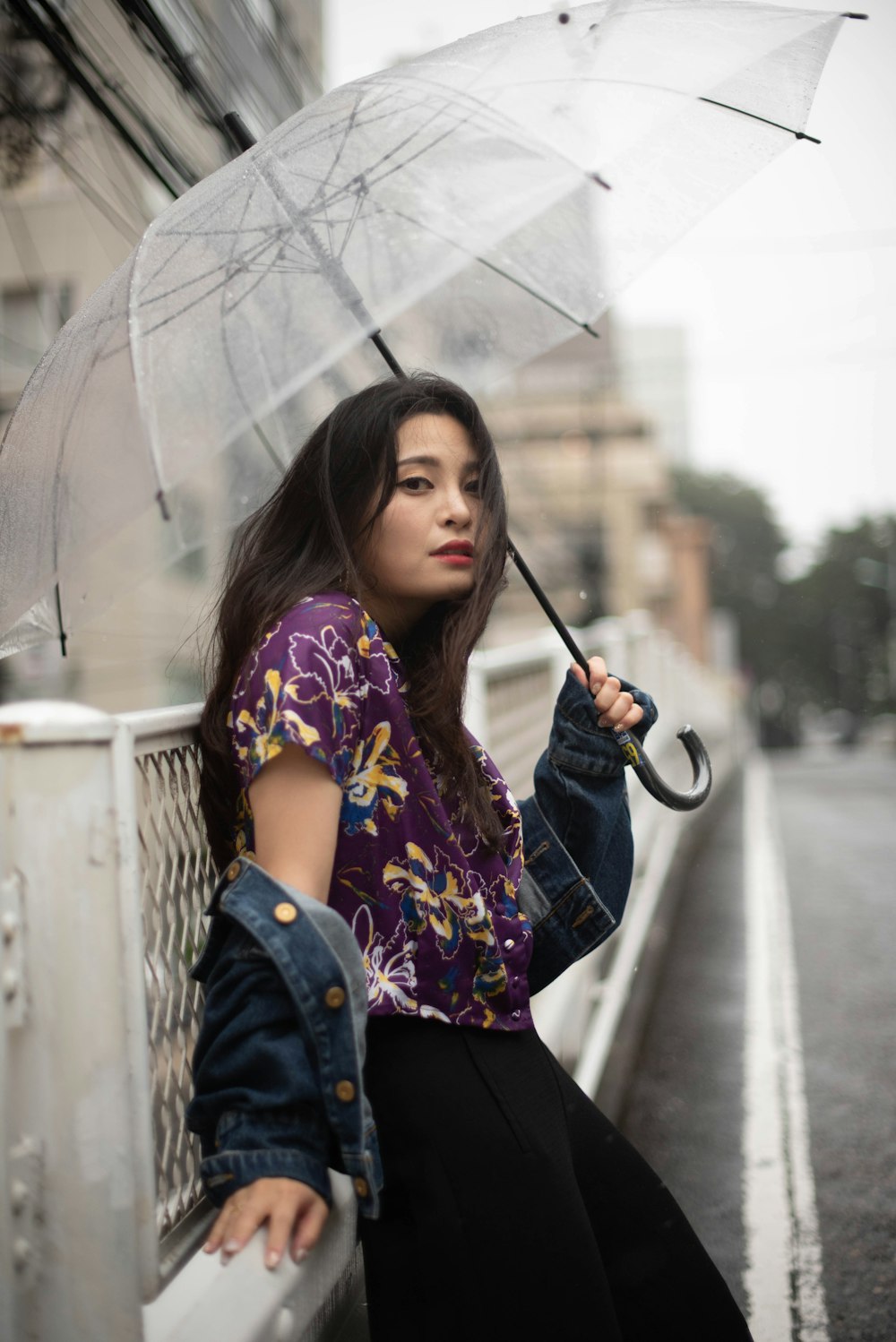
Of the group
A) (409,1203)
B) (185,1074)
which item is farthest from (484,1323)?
(185,1074)

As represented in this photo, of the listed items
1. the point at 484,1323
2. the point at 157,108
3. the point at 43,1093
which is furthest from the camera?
the point at 157,108

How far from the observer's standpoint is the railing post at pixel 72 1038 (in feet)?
4.33

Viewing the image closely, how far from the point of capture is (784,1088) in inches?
178

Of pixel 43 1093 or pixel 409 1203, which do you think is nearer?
pixel 43 1093

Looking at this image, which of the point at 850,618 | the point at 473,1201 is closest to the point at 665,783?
the point at 473,1201

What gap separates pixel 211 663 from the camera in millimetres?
2209

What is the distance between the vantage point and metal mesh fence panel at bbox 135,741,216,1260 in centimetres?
172

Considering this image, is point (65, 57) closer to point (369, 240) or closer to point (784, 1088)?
point (369, 240)

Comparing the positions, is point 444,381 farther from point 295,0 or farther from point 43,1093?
point 295,0

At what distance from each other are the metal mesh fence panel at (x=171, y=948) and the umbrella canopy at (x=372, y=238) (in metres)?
0.54

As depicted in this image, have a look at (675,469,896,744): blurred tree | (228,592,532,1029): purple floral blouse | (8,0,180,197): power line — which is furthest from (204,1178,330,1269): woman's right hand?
(675,469,896,744): blurred tree

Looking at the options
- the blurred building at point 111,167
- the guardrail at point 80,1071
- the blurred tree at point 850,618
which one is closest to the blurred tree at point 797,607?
the blurred tree at point 850,618

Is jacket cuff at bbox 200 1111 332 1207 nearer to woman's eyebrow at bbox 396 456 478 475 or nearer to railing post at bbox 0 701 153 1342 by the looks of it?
railing post at bbox 0 701 153 1342

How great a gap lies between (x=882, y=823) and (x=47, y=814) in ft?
36.3
